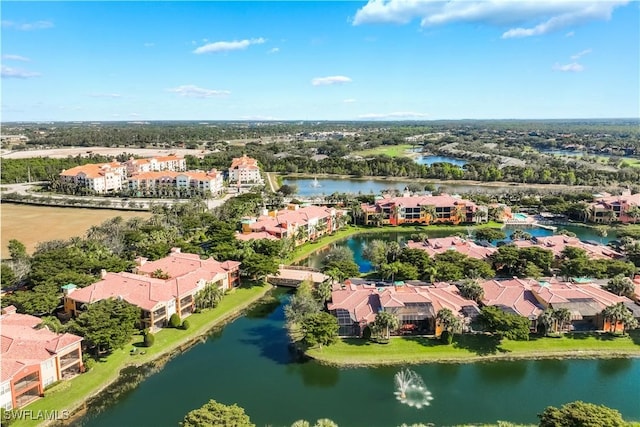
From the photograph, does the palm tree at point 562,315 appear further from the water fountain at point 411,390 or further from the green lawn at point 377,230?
the green lawn at point 377,230

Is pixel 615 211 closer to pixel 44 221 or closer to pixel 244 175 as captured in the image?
pixel 244 175

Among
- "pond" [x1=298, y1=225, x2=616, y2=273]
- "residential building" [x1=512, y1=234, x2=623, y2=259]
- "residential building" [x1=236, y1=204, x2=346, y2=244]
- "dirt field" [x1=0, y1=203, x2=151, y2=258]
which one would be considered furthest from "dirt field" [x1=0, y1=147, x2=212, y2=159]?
"residential building" [x1=512, y1=234, x2=623, y2=259]

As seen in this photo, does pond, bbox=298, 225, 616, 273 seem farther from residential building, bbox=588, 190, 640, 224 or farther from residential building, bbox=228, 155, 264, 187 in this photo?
residential building, bbox=228, 155, 264, 187

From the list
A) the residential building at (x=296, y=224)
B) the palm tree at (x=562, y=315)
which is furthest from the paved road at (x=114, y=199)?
the palm tree at (x=562, y=315)

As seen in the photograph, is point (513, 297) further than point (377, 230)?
No

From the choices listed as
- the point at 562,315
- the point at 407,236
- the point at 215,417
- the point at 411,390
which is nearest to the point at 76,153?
the point at 407,236
